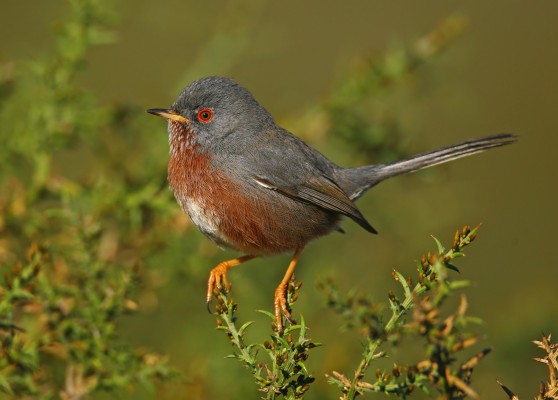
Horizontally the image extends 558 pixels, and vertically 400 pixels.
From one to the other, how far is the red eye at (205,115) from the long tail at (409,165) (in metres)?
0.90

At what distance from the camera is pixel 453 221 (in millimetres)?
5051

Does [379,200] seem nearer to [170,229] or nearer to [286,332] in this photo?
[170,229]

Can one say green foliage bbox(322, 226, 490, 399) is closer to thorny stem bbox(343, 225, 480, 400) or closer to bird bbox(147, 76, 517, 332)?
thorny stem bbox(343, 225, 480, 400)

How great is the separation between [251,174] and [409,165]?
3.19 ft

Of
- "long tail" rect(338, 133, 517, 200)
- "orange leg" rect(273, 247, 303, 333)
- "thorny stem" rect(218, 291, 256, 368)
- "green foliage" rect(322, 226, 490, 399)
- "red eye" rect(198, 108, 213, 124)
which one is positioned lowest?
"green foliage" rect(322, 226, 490, 399)

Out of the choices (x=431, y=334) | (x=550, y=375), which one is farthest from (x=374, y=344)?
(x=550, y=375)

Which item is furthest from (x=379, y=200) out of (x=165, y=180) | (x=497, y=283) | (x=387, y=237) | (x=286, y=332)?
(x=286, y=332)

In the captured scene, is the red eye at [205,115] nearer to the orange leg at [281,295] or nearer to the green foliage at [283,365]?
the orange leg at [281,295]

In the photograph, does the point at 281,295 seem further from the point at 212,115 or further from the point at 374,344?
the point at 374,344

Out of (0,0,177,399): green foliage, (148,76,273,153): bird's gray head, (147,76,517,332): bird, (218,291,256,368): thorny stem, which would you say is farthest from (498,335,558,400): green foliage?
(148,76,273,153): bird's gray head

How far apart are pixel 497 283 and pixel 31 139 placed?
321cm

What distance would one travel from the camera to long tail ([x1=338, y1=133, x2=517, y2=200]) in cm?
420

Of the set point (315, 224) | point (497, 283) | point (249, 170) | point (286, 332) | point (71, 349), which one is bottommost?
point (286, 332)

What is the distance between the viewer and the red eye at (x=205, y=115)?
4.36 meters
